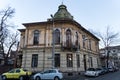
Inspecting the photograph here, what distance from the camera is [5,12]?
139 ft

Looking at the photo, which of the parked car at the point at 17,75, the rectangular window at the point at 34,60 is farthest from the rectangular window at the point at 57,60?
the parked car at the point at 17,75

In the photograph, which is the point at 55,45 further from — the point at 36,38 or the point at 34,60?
the point at 34,60

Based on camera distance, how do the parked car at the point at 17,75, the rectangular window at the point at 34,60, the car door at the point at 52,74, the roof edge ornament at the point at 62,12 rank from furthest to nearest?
the roof edge ornament at the point at 62,12 < the rectangular window at the point at 34,60 < the parked car at the point at 17,75 < the car door at the point at 52,74

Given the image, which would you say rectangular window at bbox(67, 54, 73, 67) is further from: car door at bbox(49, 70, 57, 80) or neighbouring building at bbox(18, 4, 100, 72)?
car door at bbox(49, 70, 57, 80)

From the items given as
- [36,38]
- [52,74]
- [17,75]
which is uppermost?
[36,38]

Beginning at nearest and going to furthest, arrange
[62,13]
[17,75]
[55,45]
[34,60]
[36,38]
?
[17,75]
[55,45]
[34,60]
[36,38]
[62,13]

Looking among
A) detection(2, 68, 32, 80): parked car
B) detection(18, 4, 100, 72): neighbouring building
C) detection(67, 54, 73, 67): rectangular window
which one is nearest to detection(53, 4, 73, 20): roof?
detection(18, 4, 100, 72): neighbouring building

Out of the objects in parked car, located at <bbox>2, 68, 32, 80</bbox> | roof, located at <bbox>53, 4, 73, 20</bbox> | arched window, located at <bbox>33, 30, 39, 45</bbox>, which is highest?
roof, located at <bbox>53, 4, 73, 20</bbox>

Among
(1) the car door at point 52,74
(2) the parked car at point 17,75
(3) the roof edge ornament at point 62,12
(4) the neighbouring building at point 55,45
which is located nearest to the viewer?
(1) the car door at point 52,74

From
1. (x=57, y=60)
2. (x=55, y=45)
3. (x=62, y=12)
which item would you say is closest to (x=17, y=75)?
(x=57, y=60)

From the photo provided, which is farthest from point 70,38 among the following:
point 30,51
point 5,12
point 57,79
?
point 5,12

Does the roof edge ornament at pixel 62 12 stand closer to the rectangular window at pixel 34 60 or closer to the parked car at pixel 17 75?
the rectangular window at pixel 34 60

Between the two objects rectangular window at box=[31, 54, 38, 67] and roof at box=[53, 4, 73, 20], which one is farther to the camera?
roof at box=[53, 4, 73, 20]

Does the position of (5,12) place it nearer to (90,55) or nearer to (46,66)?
(46,66)
